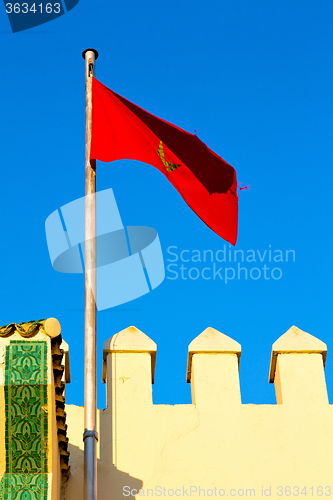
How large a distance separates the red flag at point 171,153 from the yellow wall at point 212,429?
1.64 meters

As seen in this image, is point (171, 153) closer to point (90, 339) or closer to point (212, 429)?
point (90, 339)

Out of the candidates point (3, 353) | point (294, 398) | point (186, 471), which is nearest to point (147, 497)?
point (186, 471)

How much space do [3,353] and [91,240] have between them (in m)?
1.81

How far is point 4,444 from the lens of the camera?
6344 mm

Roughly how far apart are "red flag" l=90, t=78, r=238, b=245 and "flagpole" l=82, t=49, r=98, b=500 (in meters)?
0.34

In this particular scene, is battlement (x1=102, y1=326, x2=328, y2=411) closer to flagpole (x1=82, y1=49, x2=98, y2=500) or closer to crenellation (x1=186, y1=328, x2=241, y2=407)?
crenellation (x1=186, y1=328, x2=241, y2=407)

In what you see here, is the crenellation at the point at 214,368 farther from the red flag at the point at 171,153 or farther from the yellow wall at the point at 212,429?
the red flag at the point at 171,153

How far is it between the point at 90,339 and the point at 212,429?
7.00ft

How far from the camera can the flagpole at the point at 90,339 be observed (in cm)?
713

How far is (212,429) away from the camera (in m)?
8.74

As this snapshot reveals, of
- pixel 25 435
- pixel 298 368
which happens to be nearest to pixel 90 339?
pixel 25 435

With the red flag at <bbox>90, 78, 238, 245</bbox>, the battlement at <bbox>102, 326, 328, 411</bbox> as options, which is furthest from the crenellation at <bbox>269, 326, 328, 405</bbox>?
the red flag at <bbox>90, 78, 238, 245</bbox>

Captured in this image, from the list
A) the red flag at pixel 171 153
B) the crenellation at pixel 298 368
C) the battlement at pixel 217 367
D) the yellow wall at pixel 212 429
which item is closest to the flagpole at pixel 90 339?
the red flag at pixel 171 153

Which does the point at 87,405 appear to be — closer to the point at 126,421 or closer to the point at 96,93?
the point at 126,421
